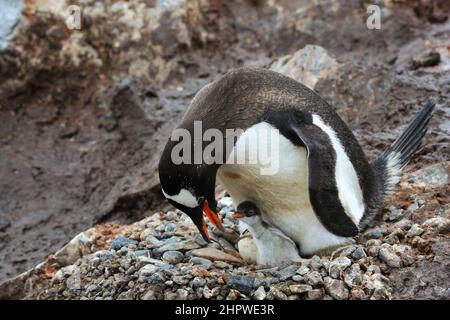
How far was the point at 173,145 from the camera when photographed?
3.30 m

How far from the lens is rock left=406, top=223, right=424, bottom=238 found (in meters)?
3.51

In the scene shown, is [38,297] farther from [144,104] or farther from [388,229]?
[144,104]

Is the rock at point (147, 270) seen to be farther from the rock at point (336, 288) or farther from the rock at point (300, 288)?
the rock at point (336, 288)

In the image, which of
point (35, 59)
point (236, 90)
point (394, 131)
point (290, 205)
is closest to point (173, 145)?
point (236, 90)

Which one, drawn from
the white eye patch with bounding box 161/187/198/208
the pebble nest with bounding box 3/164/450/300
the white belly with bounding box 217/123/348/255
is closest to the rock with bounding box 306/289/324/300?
the pebble nest with bounding box 3/164/450/300

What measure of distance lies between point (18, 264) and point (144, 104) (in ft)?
6.19

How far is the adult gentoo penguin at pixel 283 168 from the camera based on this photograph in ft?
10.9

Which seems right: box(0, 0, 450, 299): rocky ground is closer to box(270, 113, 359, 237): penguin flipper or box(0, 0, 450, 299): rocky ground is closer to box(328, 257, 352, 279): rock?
box(328, 257, 352, 279): rock

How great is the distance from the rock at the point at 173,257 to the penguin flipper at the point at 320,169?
0.78 m

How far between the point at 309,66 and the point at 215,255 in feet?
7.79

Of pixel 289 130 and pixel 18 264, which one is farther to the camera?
A: pixel 18 264

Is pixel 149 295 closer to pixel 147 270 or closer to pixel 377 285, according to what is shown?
pixel 147 270

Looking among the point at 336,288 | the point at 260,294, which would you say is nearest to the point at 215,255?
the point at 260,294

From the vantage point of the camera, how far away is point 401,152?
14.1 feet
